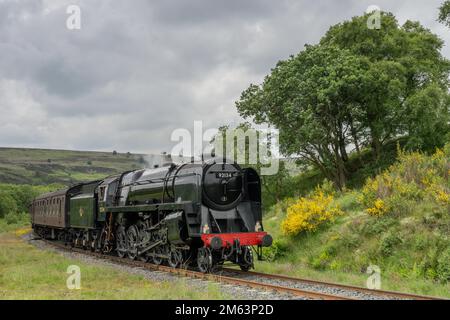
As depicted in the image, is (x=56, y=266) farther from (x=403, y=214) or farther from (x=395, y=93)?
(x=395, y=93)

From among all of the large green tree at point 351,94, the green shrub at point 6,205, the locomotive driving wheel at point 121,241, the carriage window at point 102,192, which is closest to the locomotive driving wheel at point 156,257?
the locomotive driving wheel at point 121,241

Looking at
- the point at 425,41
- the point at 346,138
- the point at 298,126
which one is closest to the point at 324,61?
the point at 298,126

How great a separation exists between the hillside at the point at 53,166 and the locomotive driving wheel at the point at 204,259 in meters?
126

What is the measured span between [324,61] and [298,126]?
454cm

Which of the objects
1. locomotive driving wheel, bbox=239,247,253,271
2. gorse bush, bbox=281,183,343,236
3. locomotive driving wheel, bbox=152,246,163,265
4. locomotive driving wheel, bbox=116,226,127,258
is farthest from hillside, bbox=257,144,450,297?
locomotive driving wheel, bbox=116,226,127,258

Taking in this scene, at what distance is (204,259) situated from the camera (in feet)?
46.9

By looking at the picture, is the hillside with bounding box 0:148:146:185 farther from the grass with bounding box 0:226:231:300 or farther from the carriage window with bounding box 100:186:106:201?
the grass with bounding box 0:226:231:300

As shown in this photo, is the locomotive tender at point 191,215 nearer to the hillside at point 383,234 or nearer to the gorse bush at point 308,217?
the hillside at point 383,234

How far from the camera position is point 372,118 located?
110 ft

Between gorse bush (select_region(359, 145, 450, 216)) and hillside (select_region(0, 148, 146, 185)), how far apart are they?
4942 inches

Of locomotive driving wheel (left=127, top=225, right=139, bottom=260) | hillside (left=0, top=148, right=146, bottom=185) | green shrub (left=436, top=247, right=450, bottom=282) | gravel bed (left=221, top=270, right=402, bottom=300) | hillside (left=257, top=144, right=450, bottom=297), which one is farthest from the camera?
hillside (left=0, top=148, right=146, bottom=185)

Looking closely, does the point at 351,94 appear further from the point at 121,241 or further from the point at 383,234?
the point at 121,241

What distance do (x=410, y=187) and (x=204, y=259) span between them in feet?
25.5

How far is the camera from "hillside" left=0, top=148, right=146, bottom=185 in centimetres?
14512
